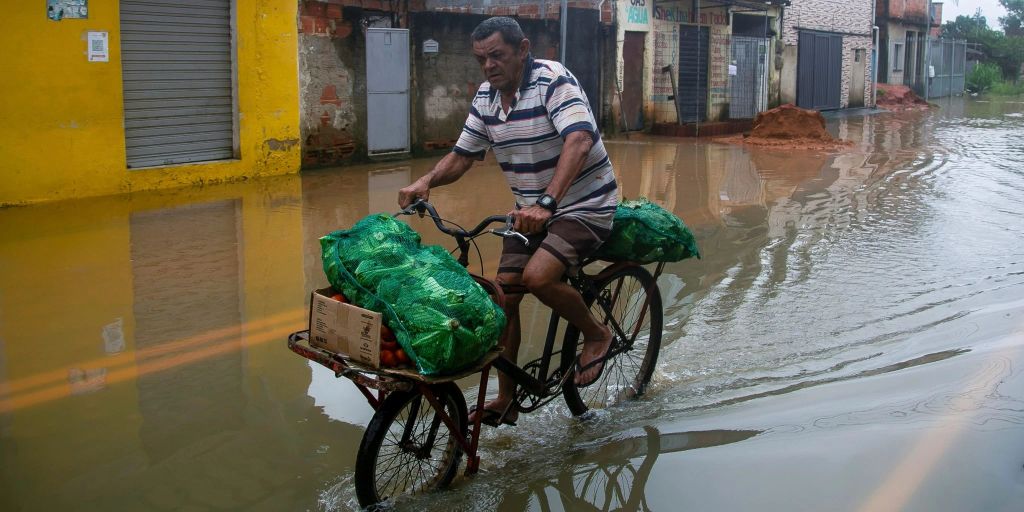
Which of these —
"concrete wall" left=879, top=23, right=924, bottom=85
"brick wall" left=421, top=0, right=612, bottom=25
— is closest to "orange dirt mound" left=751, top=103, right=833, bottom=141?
"brick wall" left=421, top=0, right=612, bottom=25

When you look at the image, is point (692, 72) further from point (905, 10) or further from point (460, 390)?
point (460, 390)

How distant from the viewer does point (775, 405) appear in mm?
4848

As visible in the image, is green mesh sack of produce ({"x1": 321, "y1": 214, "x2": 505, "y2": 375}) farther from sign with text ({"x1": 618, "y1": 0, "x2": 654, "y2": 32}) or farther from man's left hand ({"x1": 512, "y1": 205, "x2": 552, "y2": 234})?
sign with text ({"x1": 618, "y1": 0, "x2": 654, "y2": 32})

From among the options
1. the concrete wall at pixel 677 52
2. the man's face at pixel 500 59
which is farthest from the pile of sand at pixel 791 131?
the man's face at pixel 500 59

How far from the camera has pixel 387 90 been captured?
15.1 metres

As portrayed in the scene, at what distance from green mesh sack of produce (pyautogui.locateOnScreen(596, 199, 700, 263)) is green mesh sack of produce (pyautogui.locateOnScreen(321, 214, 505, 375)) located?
114 centimetres

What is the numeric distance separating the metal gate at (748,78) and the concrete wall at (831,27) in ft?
5.46

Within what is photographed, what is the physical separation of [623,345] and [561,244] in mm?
901

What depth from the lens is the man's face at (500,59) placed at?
405cm

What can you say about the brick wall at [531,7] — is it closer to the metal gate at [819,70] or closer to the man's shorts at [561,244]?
the metal gate at [819,70]

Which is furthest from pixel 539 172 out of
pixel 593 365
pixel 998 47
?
pixel 998 47

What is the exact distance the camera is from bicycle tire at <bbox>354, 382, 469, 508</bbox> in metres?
3.52

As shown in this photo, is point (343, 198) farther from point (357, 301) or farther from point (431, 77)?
point (357, 301)

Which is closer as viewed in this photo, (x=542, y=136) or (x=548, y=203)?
(x=548, y=203)
